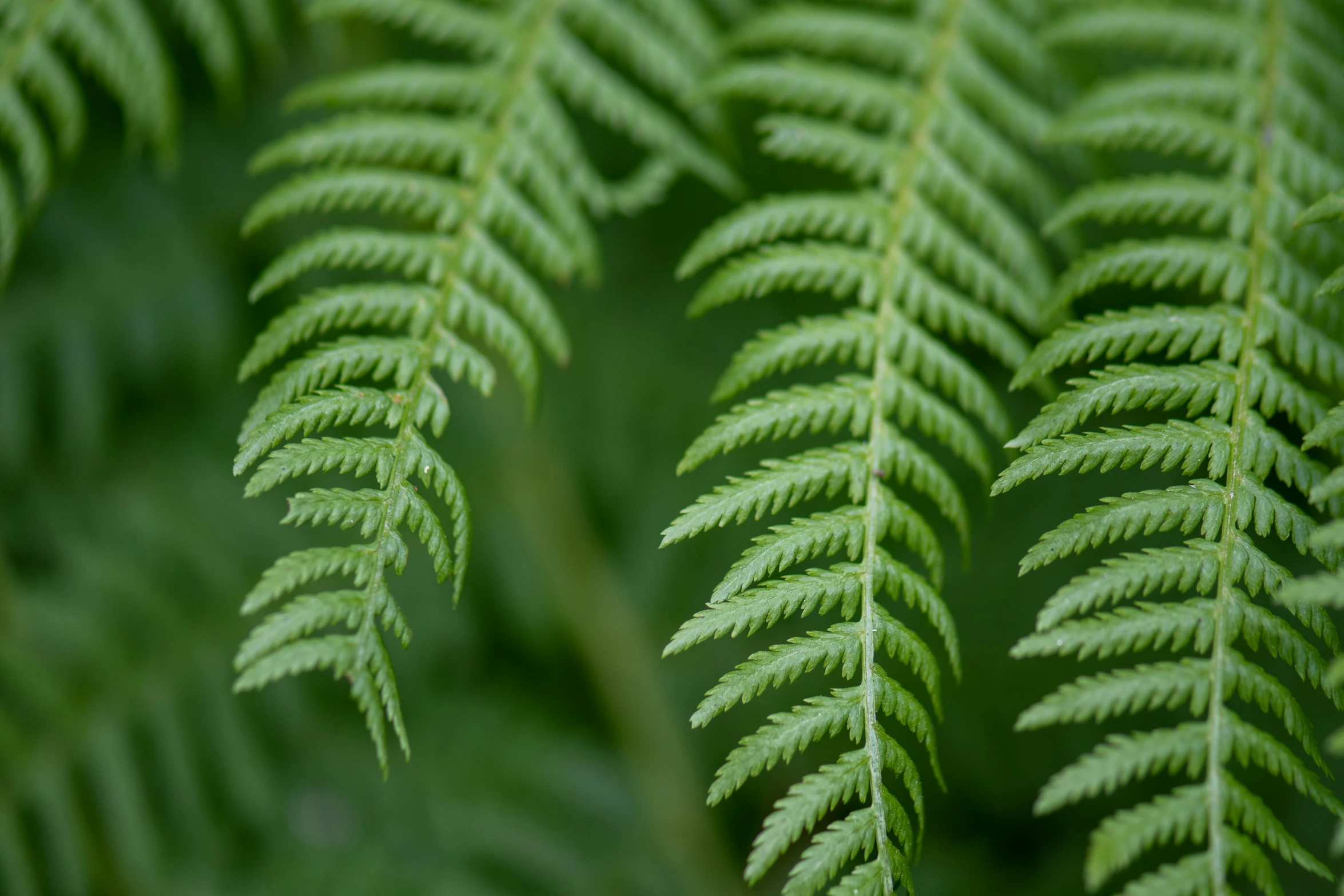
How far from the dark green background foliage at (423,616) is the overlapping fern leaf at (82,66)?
527mm

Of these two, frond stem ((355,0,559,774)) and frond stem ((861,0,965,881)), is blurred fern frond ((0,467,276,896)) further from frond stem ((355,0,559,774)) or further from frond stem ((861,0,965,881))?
frond stem ((861,0,965,881))

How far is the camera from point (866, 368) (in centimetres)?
119

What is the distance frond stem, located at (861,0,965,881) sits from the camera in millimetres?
925

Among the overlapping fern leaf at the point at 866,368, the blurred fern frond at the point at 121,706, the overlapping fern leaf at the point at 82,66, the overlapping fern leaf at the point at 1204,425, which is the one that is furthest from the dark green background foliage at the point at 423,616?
the overlapping fern leaf at the point at 1204,425

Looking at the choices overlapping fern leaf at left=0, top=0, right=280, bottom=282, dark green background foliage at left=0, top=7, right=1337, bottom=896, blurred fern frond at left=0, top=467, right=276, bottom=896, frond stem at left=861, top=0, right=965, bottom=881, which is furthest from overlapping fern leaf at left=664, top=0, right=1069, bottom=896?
blurred fern frond at left=0, top=467, right=276, bottom=896

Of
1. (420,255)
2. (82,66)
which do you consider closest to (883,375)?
(420,255)

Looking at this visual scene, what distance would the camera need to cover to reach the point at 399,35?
219 cm

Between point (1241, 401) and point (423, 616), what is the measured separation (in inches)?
67.2

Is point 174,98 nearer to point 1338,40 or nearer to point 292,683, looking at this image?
point 292,683

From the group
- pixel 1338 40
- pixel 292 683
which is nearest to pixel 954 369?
pixel 1338 40

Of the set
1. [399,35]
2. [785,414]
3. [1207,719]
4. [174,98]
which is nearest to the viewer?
[1207,719]

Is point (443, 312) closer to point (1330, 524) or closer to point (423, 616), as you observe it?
point (1330, 524)

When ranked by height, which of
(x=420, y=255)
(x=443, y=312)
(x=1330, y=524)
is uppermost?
(x=420, y=255)

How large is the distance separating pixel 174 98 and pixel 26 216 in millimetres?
306
